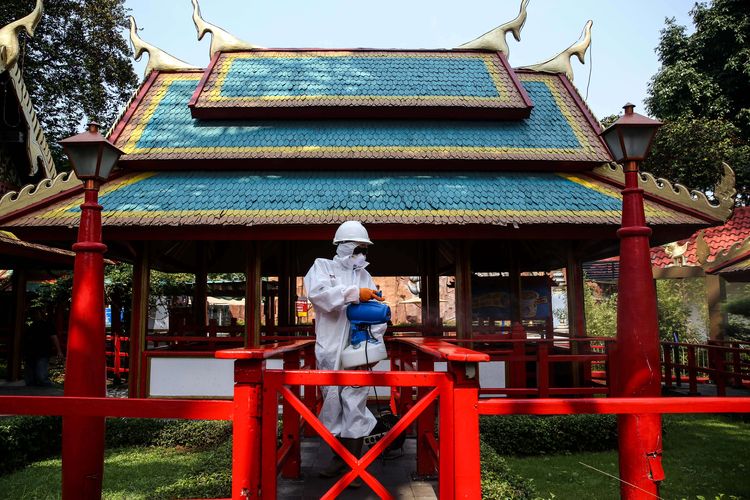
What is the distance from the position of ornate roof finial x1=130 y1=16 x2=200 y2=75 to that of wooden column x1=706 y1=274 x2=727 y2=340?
515 inches

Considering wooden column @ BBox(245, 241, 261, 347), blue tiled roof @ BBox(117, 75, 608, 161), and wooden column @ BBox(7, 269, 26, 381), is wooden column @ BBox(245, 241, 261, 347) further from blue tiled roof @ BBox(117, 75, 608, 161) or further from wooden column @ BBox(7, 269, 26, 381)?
wooden column @ BBox(7, 269, 26, 381)

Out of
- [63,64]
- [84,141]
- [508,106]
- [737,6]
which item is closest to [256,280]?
[84,141]

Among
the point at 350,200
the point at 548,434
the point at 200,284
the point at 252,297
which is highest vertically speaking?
the point at 350,200

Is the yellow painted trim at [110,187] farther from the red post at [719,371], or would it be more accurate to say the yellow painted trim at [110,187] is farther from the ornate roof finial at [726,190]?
the red post at [719,371]

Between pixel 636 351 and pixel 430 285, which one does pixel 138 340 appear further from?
pixel 636 351

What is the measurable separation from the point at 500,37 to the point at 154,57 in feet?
25.4

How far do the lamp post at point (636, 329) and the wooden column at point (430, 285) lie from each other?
6.32m

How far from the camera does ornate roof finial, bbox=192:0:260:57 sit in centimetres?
1194

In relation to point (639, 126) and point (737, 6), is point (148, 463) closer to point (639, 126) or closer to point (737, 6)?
point (639, 126)

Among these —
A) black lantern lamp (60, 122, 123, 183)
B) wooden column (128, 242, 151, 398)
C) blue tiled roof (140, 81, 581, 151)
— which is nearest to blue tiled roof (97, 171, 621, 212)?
blue tiled roof (140, 81, 581, 151)

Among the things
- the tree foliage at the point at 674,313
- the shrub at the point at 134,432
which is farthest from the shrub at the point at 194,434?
the tree foliage at the point at 674,313

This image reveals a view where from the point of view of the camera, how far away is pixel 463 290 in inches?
351

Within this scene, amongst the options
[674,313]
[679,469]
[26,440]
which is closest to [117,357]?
[26,440]

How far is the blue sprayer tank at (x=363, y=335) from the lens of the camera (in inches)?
170
